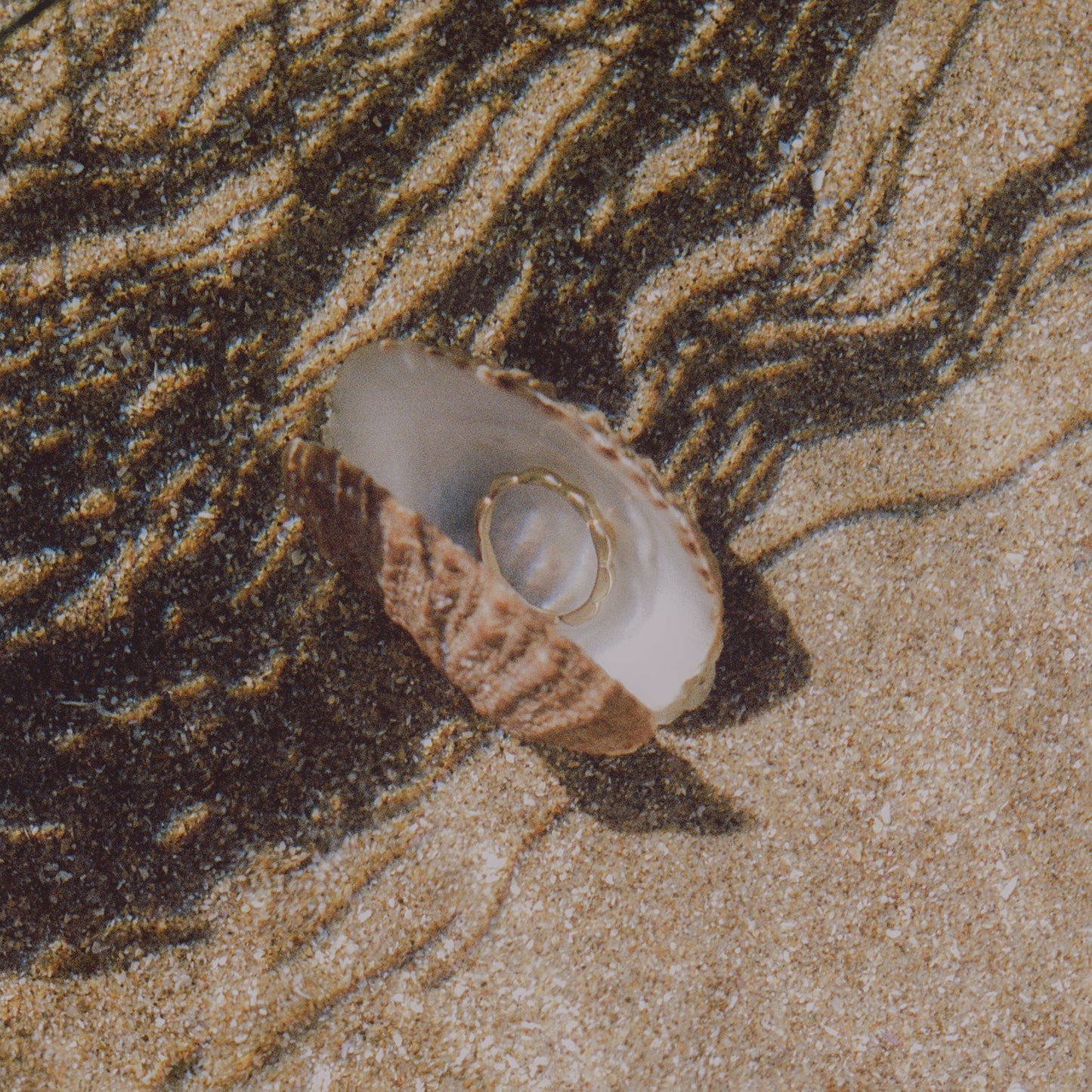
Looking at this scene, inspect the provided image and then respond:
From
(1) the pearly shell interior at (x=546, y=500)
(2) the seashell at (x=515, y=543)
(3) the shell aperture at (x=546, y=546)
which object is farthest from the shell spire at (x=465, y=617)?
(3) the shell aperture at (x=546, y=546)

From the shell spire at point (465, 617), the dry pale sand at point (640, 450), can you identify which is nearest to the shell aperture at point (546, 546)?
the dry pale sand at point (640, 450)

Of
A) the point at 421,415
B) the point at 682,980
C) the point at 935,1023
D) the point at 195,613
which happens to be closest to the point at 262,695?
the point at 195,613

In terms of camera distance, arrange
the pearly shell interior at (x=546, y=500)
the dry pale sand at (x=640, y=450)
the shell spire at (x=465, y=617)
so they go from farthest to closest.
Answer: the dry pale sand at (x=640, y=450) → the pearly shell interior at (x=546, y=500) → the shell spire at (x=465, y=617)

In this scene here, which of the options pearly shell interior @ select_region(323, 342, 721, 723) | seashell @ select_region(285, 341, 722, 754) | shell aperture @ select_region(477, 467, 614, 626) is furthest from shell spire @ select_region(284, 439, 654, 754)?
shell aperture @ select_region(477, 467, 614, 626)

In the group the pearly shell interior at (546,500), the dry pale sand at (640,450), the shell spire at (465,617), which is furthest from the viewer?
the dry pale sand at (640,450)

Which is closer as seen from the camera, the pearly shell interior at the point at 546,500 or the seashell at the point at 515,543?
the seashell at the point at 515,543

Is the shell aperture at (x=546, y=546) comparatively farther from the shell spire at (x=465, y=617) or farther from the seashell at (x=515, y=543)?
the shell spire at (x=465, y=617)

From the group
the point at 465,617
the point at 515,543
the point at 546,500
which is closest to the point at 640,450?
the point at 546,500
